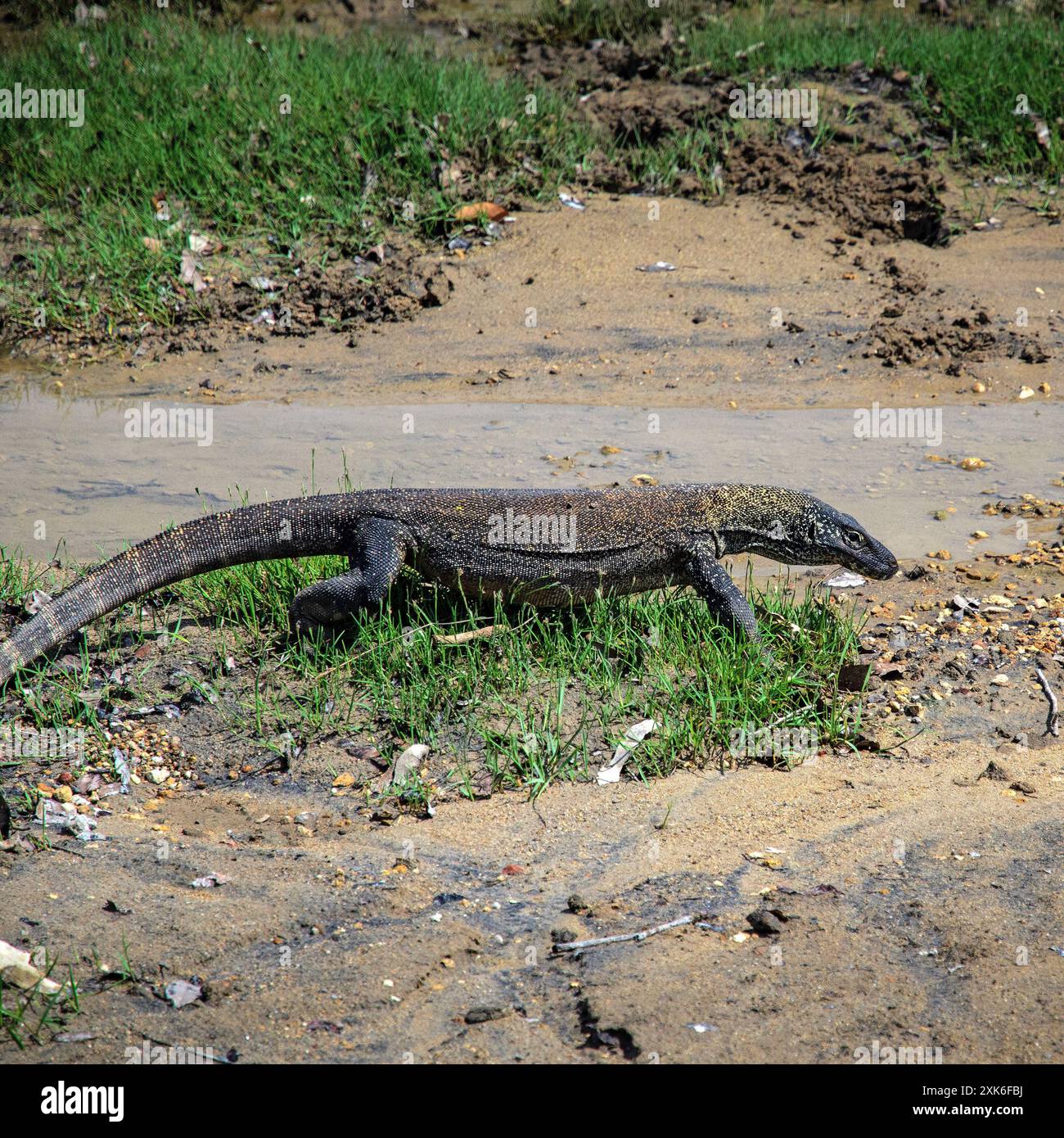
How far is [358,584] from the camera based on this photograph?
501cm

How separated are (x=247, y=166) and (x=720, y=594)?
703 centimetres

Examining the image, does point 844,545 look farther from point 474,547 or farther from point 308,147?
point 308,147

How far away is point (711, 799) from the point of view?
4.28 meters

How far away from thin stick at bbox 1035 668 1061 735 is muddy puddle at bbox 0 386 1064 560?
1.40m

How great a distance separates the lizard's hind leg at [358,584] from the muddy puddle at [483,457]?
1565 millimetres

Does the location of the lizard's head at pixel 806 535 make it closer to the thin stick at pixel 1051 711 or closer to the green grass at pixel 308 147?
the thin stick at pixel 1051 711

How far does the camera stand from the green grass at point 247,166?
965 cm

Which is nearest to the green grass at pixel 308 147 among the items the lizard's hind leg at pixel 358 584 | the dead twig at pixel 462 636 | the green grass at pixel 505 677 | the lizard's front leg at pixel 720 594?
A: the green grass at pixel 505 677

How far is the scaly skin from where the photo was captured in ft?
16.6

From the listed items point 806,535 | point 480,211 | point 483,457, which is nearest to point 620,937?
point 806,535

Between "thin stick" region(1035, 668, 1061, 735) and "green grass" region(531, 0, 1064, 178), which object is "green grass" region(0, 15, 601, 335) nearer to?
"green grass" region(531, 0, 1064, 178)

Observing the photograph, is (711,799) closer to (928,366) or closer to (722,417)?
(722,417)

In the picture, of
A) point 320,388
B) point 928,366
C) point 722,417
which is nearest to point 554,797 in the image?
point 722,417

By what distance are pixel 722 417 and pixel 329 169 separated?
432 cm
